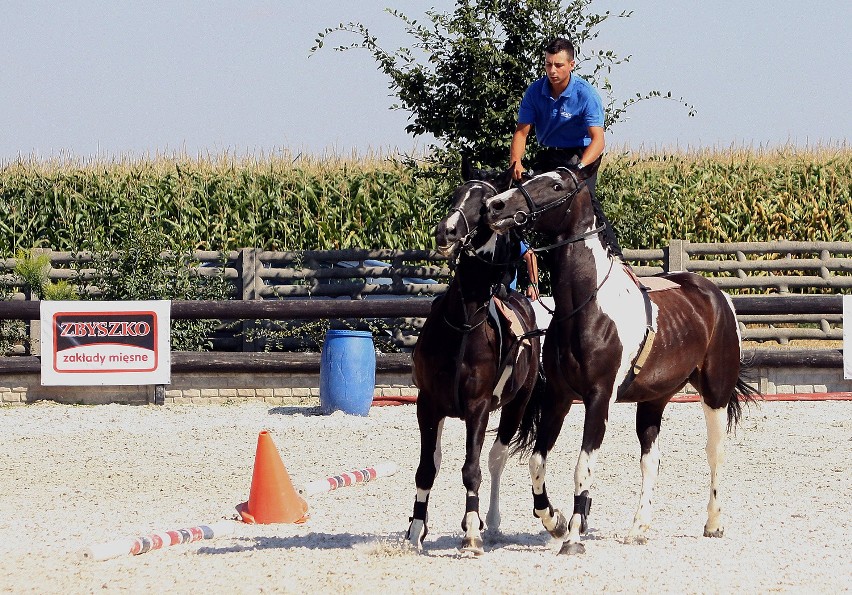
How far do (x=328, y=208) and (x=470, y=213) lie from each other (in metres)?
13.1

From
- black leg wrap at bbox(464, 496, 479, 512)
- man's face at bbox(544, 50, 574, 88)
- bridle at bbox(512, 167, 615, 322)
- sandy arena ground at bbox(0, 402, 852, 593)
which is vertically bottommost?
sandy arena ground at bbox(0, 402, 852, 593)

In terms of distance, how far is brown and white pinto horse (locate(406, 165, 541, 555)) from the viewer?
6.58 m

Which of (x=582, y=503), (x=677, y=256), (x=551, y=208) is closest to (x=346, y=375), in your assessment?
(x=677, y=256)

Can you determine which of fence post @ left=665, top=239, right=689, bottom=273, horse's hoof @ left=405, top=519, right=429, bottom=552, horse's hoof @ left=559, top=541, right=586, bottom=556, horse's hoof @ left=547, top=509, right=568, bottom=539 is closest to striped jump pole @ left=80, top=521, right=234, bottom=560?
horse's hoof @ left=405, top=519, right=429, bottom=552

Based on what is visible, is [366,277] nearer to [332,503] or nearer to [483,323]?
[332,503]

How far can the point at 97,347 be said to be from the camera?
14.3 m

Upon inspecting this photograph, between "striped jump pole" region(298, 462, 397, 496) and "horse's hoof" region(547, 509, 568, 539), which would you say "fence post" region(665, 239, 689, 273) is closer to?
"striped jump pole" region(298, 462, 397, 496)

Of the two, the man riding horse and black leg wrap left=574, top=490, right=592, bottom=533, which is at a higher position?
the man riding horse

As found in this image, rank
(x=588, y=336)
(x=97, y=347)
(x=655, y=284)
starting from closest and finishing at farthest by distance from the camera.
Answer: (x=588, y=336), (x=655, y=284), (x=97, y=347)

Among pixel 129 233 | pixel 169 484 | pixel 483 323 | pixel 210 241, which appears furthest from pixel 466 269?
pixel 210 241

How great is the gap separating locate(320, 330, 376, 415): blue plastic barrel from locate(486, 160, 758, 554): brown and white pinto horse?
20.1 ft

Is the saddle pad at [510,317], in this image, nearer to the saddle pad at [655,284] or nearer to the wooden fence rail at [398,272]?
the saddle pad at [655,284]

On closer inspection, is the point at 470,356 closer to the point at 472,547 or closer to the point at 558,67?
the point at 472,547

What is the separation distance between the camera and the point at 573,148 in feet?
24.4
